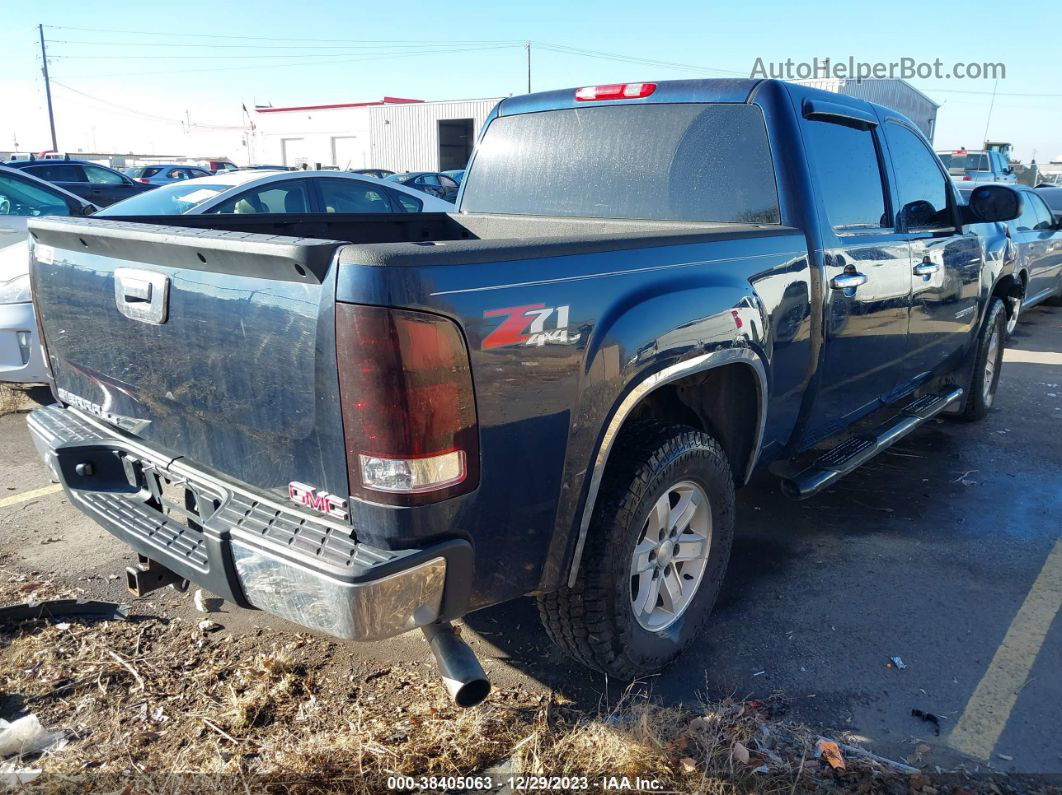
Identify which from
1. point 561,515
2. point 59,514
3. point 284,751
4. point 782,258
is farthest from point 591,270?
point 59,514

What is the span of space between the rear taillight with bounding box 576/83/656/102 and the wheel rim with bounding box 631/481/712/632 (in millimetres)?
1947

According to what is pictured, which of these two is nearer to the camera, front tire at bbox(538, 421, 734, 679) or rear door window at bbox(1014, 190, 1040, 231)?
front tire at bbox(538, 421, 734, 679)

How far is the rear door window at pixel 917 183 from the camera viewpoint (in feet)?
14.3

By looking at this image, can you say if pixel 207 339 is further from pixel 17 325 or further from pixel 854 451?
pixel 17 325

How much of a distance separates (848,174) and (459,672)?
298cm

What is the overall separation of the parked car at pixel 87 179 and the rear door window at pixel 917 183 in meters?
14.6

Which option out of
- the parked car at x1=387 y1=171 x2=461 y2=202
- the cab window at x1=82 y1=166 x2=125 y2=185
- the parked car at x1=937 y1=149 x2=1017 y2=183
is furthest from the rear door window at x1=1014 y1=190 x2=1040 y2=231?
the cab window at x1=82 y1=166 x2=125 y2=185

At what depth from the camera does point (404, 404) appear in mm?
2002

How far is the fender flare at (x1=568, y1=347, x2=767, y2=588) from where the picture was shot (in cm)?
249

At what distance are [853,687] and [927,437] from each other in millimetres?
3541

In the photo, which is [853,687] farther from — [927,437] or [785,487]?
[927,437]

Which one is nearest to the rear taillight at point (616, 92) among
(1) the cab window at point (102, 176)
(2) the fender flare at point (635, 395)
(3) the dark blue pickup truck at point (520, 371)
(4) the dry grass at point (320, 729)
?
(3) the dark blue pickup truck at point (520, 371)

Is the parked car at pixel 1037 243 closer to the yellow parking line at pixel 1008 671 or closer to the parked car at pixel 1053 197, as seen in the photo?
the parked car at pixel 1053 197

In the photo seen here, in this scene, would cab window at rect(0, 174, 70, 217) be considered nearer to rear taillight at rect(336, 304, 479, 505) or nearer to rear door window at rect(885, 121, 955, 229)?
rear taillight at rect(336, 304, 479, 505)
